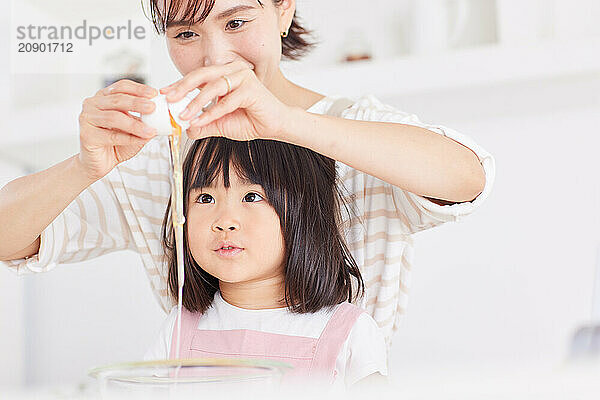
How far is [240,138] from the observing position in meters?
0.75

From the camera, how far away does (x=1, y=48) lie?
1795mm

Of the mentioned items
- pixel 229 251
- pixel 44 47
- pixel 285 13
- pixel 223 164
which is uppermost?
pixel 44 47

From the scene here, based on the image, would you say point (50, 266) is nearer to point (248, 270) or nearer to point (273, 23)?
point (248, 270)

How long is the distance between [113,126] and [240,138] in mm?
124

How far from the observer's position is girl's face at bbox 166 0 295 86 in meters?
0.91

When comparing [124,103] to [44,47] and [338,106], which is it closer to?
[338,106]

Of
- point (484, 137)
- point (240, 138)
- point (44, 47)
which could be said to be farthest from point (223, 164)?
point (44, 47)

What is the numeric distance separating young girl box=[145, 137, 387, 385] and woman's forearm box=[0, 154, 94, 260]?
14 cm

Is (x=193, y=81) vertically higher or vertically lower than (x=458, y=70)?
lower

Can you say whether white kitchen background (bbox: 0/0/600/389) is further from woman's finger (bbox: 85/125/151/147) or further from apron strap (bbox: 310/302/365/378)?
woman's finger (bbox: 85/125/151/147)

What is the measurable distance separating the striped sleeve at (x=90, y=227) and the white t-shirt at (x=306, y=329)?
190mm

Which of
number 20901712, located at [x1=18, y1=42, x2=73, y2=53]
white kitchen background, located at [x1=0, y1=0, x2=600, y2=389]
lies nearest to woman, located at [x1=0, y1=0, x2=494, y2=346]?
white kitchen background, located at [x1=0, y1=0, x2=600, y2=389]

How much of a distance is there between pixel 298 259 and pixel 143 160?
32cm

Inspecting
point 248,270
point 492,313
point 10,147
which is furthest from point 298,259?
point 10,147
